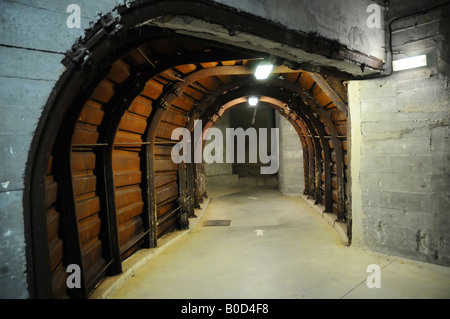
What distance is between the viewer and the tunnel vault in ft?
7.04

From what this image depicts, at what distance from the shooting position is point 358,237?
4984 millimetres

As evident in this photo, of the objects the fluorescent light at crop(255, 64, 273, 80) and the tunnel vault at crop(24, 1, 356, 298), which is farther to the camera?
the fluorescent light at crop(255, 64, 273, 80)

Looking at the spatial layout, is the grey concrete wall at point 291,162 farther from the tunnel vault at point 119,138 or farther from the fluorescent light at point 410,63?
the fluorescent light at point 410,63

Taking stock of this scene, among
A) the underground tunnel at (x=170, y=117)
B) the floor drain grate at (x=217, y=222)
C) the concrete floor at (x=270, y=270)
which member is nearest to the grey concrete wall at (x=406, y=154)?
the underground tunnel at (x=170, y=117)

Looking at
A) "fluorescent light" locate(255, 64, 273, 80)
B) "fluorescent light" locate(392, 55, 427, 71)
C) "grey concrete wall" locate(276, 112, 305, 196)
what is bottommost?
"grey concrete wall" locate(276, 112, 305, 196)

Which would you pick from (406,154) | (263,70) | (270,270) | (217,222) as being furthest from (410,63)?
(217,222)

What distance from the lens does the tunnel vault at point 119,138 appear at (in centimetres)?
215

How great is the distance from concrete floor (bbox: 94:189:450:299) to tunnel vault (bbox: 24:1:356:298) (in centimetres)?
59

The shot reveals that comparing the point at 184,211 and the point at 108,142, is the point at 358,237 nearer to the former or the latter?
the point at 184,211

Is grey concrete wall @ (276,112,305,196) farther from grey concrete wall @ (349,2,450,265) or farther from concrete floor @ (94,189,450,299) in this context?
grey concrete wall @ (349,2,450,265)

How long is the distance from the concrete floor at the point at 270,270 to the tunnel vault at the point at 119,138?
0.59 metres

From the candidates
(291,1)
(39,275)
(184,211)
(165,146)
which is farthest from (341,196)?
(39,275)

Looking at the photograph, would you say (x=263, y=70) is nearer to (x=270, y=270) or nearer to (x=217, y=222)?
(x=270, y=270)

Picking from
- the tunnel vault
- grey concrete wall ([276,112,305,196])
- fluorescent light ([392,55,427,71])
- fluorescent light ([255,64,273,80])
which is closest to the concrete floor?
the tunnel vault
